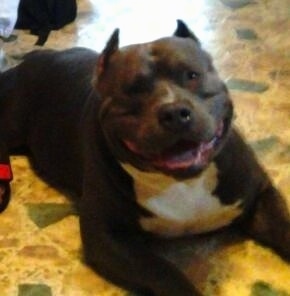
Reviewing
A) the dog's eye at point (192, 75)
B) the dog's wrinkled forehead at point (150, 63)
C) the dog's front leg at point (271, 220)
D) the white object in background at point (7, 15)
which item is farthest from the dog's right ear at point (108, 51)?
the white object in background at point (7, 15)

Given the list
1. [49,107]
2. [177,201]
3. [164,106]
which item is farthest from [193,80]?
[49,107]

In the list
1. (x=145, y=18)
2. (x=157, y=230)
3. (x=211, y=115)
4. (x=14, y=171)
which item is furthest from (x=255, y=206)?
(x=145, y=18)

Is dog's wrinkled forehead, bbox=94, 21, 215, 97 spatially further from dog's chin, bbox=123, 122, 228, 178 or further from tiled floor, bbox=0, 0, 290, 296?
tiled floor, bbox=0, 0, 290, 296

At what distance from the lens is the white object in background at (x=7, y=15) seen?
290 cm

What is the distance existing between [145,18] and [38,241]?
157 cm

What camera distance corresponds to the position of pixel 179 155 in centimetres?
154

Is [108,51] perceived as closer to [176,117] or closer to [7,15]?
[176,117]

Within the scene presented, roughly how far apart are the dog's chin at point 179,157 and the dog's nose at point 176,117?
0.04m

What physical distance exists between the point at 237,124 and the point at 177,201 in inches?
28.2

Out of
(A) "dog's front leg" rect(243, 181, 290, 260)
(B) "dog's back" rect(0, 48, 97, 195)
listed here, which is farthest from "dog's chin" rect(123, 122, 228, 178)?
(B) "dog's back" rect(0, 48, 97, 195)

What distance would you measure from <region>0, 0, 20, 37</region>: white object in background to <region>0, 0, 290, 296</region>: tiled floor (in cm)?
7

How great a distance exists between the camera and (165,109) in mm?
1475

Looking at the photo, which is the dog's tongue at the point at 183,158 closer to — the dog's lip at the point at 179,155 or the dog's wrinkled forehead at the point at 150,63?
the dog's lip at the point at 179,155

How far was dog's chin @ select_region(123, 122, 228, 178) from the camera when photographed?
59.6 inches
